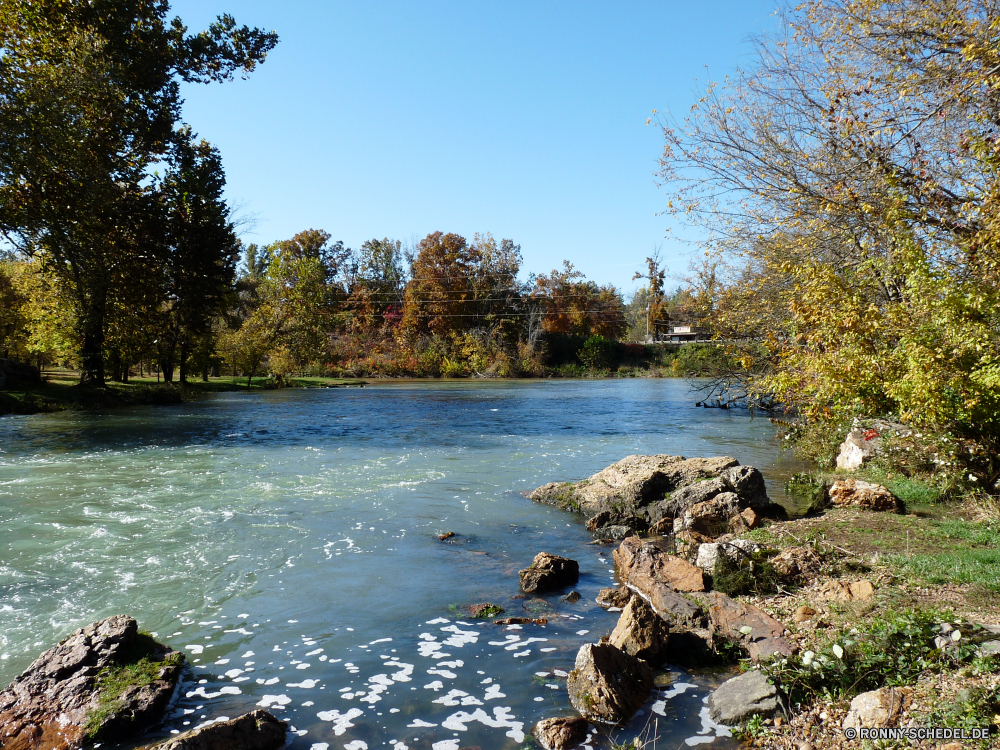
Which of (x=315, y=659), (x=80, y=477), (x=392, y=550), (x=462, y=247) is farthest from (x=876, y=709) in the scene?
(x=462, y=247)

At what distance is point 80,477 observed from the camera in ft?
40.7

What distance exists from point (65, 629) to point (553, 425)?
17245 mm

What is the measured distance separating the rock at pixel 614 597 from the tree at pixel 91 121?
738 inches

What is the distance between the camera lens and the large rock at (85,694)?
159 inches

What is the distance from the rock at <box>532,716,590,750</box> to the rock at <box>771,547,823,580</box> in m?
2.87

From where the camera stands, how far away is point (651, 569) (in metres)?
6.68

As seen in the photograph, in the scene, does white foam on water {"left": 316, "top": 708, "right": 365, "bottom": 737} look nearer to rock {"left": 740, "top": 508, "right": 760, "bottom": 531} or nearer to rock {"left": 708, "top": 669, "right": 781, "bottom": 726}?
rock {"left": 708, "top": 669, "right": 781, "bottom": 726}

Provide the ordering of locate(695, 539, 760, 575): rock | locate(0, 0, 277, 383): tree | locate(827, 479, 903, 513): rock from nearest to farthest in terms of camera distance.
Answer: locate(695, 539, 760, 575): rock, locate(827, 479, 903, 513): rock, locate(0, 0, 277, 383): tree

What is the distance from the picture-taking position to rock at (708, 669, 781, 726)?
13.5ft

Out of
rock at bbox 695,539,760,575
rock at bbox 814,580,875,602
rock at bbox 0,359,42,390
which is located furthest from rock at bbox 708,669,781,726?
rock at bbox 0,359,42,390

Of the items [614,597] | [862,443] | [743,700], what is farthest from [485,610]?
[862,443]

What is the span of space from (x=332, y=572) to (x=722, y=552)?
168 inches

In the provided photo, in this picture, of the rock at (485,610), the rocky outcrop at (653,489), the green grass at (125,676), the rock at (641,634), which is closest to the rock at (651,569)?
the rock at (641,634)

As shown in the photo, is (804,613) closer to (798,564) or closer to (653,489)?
(798,564)
